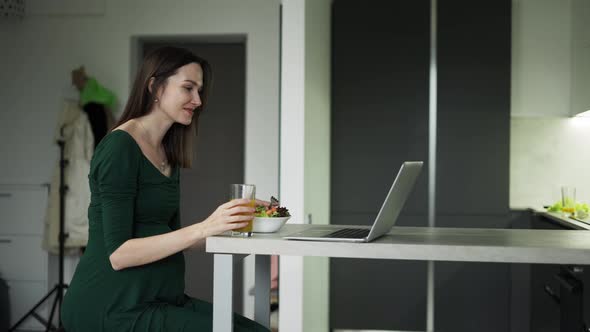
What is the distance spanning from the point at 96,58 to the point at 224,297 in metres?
3.59

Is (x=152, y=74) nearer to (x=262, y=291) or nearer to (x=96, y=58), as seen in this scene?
(x=262, y=291)

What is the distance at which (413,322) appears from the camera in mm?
4340

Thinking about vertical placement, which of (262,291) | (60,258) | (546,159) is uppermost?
(546,159)

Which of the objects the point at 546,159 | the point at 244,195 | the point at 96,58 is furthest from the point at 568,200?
the point at 96,58

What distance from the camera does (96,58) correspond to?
4.87 meters

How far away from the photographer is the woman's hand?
166cm

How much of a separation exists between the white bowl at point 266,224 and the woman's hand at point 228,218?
0.45 ft

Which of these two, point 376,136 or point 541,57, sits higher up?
point 541,57

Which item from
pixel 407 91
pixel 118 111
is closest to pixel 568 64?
pixel 407 91

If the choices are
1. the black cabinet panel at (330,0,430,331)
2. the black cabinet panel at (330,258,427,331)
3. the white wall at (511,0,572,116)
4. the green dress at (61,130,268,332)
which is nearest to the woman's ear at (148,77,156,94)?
the green dress at (61,130,268,332)

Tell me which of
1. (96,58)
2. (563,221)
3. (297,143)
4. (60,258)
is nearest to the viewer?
(297,143)

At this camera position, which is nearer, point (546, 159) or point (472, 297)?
point (472, 297)

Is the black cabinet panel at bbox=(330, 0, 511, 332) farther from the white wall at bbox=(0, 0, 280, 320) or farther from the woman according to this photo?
the woman

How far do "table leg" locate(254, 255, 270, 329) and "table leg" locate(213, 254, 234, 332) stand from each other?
1.36 feet
